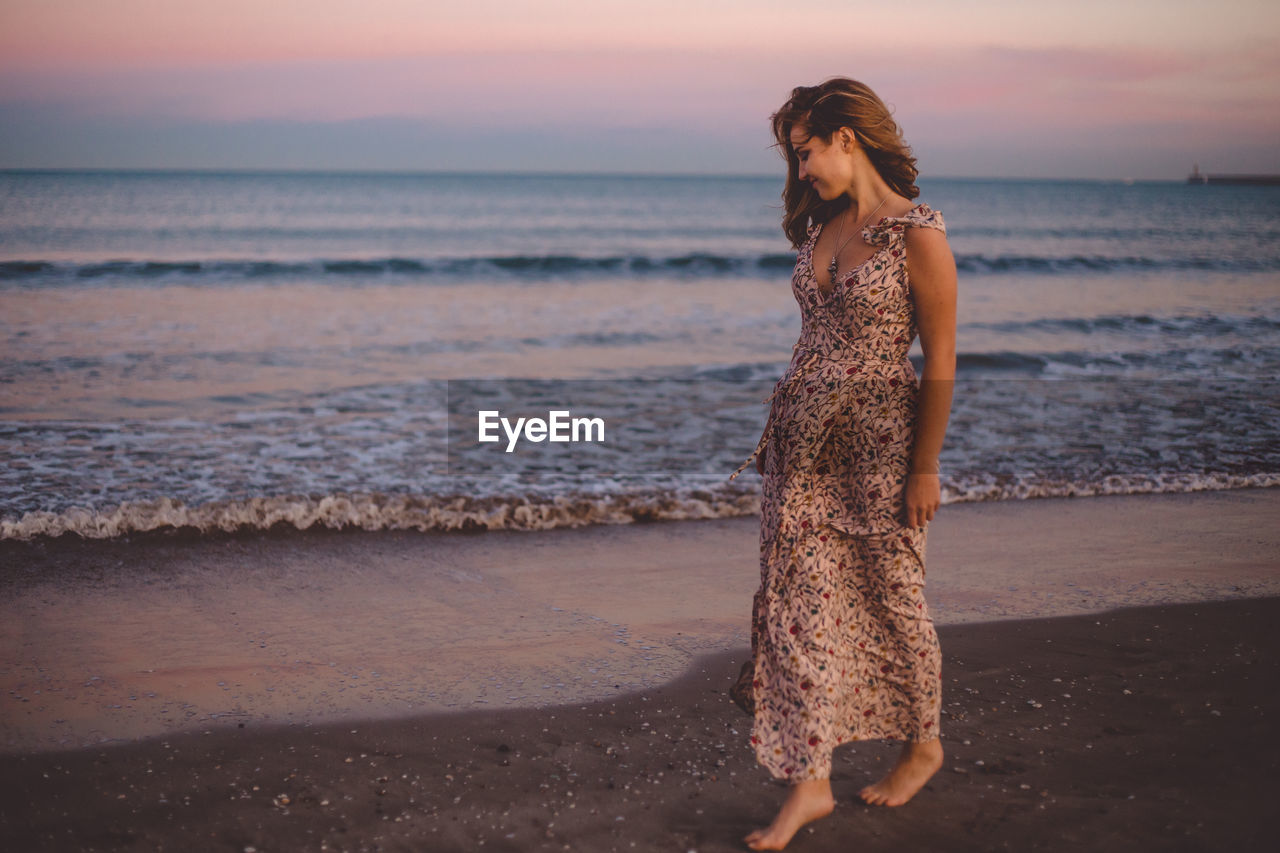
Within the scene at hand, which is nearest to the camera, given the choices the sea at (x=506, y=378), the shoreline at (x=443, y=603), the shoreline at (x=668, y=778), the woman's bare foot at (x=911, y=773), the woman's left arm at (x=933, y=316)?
the woman's left arm at (x=933, y=316)

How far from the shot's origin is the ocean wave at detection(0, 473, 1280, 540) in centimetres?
536

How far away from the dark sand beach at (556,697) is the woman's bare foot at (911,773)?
0.05m

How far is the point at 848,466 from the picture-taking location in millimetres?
2492

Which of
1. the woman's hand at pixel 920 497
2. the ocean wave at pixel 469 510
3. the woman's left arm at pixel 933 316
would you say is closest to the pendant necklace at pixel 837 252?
the woman's left arm at pixel 933 316

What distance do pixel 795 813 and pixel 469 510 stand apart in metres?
3.79

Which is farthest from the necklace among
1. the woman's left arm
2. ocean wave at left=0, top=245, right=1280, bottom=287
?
→ ocean wave at left=0, top=245, right=1280, bottom=287

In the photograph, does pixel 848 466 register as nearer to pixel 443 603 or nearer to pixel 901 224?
pixel 901 224

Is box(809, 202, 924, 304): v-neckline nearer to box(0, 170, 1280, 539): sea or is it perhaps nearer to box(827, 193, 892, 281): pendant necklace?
box(827, 193, 892, 281): pendant necklace

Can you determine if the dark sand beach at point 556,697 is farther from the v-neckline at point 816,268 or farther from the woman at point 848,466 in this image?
the v-neckline at point 816,268

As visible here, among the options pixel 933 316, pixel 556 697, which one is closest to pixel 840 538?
pixel 933 316

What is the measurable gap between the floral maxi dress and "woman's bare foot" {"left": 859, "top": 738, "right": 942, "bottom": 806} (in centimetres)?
14

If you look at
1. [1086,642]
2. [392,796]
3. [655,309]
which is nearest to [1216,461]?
[1086,642]

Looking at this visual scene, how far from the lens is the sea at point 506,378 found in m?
6.46

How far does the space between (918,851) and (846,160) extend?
1687mm
